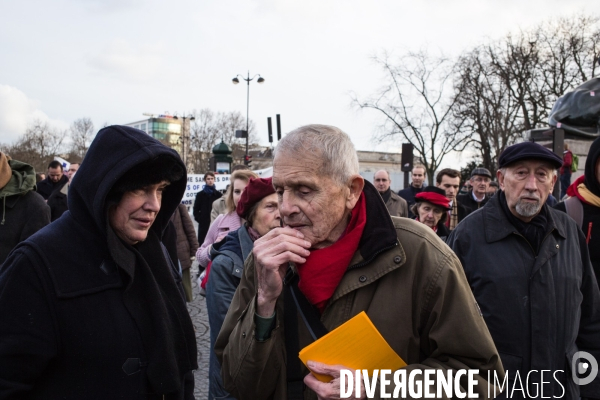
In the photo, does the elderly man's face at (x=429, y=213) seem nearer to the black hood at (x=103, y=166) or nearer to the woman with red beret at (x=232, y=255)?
the woman with red beret at (x=232, y=255)

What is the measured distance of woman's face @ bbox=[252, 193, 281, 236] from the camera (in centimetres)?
346

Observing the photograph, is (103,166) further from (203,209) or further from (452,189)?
(203,209)

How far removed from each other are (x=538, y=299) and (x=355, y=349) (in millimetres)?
1638

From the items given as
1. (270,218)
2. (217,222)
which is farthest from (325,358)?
(217,222)

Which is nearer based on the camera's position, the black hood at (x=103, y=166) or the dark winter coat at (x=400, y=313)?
the dark winter coat at (x=400, y=313)

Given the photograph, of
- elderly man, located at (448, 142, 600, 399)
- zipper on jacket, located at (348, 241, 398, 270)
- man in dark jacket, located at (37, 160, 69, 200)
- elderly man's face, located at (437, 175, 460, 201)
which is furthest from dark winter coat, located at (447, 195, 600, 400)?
man in dark jacket, located at (37, 160, 69, 200)

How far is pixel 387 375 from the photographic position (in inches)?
71.3

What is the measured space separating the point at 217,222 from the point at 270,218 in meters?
1.99

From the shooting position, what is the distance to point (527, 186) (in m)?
3.26

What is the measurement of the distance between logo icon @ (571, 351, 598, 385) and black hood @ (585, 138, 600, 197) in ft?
4.24

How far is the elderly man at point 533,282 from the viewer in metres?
2.96

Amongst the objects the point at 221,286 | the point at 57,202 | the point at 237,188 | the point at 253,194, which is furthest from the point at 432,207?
the point at 57,202

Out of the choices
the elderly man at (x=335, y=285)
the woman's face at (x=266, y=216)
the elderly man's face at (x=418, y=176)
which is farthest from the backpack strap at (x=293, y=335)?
the elderly man's face at (x=418, y=176)

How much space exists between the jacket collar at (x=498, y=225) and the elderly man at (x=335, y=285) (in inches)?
52.6
